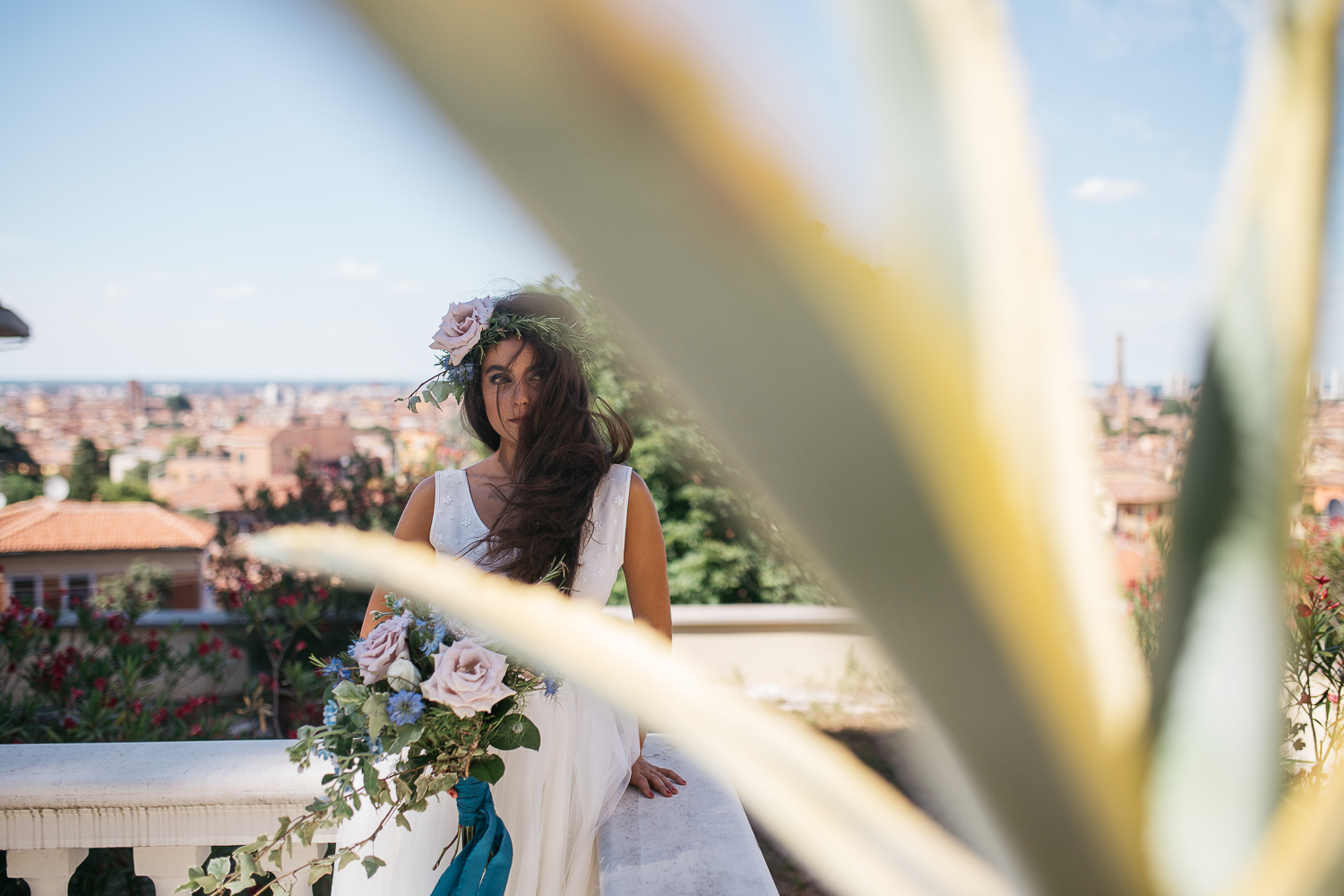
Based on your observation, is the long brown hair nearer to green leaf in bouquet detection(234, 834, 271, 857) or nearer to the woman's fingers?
the woman's fingers

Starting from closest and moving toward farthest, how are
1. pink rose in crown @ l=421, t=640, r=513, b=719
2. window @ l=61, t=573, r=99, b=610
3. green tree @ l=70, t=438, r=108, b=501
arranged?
pink rose in crown @ l=421, t=640, r=513, b=719 < window @ l=61, t=573, r=99, b=610 < green tree @ l=70, t=438, r=108, b=501

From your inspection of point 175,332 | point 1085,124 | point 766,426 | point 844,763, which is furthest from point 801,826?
point 175,332

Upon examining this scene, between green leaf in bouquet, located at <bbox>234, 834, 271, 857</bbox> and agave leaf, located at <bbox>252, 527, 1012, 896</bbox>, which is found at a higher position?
agave leaf, located at <bbox>252, 527, 1012, 896</bbox>

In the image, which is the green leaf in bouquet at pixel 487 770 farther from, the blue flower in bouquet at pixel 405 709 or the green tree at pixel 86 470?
the green tree at pixel 86 470

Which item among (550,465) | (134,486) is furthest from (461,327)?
(134,486)

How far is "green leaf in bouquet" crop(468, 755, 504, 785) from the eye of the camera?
175 centimetres

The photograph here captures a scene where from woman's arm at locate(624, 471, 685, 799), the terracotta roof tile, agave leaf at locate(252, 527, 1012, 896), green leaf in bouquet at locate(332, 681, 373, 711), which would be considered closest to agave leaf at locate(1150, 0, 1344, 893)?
agave leaf at locate(252, 527, 1012, 896)

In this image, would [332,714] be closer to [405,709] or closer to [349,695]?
[349,695]

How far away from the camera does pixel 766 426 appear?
0.25 metres

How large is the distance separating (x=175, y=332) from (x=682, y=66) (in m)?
17.7

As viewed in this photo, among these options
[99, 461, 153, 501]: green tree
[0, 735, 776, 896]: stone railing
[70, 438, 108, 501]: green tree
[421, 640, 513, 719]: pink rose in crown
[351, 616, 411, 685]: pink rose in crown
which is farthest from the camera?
[99, 461, 153, 501]: green tree

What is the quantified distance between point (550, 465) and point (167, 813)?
1.27m

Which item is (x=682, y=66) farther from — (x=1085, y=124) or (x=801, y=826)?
(x=801, y=826)

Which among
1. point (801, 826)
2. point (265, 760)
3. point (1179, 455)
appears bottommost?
point (265, 760)
